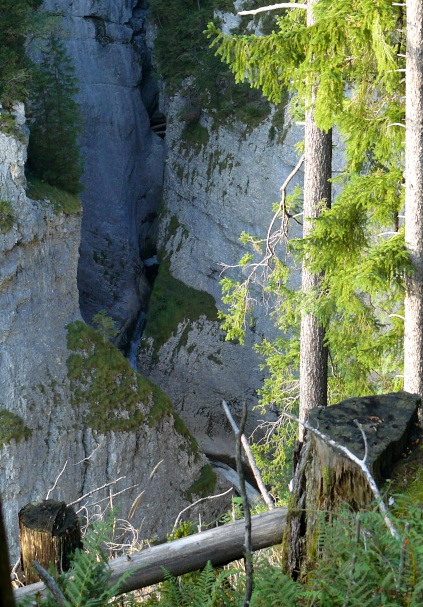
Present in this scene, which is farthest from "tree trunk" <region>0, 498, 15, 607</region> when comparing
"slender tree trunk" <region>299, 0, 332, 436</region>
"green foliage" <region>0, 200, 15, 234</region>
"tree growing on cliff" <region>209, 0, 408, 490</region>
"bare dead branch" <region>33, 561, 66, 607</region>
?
"green foliage" <region>0, 200, 15, 234</region>

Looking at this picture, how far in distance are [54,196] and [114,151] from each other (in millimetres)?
8857

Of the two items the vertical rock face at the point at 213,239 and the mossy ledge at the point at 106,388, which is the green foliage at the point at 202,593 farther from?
the vertical rock face at the point at 213,239

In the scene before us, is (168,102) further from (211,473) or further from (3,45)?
(211,473)

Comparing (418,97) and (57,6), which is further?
(57,6)

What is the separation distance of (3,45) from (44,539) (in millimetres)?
16678

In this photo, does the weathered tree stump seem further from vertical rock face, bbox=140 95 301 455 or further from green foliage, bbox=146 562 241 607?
vertical rock face, bbox=140 95 301 455

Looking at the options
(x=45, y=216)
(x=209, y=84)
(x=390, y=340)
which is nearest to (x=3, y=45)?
(x=45, y=216)

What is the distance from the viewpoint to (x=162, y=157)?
27859mm

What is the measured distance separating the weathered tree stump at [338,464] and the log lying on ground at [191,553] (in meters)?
0.39

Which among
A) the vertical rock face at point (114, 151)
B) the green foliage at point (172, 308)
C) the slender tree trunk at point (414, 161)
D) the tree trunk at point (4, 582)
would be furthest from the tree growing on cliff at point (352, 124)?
the vertical rock face at point (114, 151)

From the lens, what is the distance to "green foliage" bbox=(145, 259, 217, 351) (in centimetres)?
2417

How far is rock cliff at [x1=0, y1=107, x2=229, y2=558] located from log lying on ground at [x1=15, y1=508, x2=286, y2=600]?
522 inches

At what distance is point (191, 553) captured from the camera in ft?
11.5

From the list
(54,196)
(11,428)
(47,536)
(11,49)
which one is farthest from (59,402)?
(47,536)
